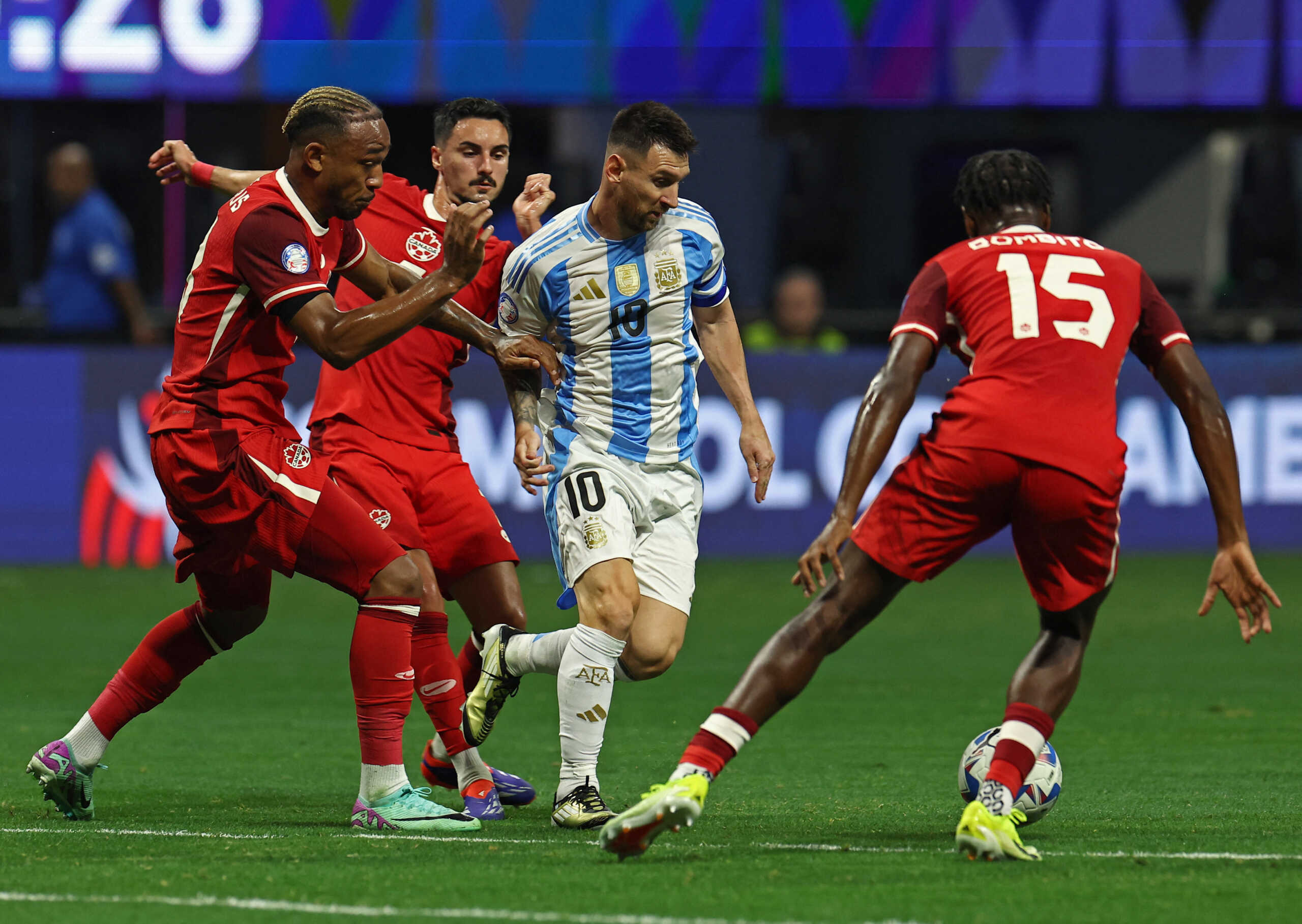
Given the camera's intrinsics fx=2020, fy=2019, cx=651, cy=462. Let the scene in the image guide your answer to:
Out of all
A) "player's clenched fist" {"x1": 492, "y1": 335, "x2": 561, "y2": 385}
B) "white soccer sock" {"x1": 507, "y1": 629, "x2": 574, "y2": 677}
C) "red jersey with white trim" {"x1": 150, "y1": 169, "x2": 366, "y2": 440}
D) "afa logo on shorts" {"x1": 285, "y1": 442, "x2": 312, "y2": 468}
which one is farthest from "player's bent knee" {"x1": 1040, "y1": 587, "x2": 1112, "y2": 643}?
"red jersey with white trim" {"x1": 150, "y1": 169, "x2": 366, "y2": 440}

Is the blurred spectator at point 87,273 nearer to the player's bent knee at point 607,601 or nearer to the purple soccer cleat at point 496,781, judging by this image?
the purple soccer cleat at point 496,781

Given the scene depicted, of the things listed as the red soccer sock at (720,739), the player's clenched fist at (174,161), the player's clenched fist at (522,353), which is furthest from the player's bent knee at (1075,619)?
the player's clenched fist at (174,161)

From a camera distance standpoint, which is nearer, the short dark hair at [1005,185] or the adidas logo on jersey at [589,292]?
the short dark hair at [1005,185]

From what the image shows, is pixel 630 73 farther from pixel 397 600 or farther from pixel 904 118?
pixel 397 600

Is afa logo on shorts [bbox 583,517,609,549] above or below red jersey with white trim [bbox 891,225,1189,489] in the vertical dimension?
below

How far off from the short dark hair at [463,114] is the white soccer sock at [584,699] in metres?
1.99

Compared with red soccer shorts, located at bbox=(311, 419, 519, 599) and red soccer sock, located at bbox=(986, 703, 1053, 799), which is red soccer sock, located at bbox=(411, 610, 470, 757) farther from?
red soccer sock, located at bbox=(986, 703, 1053, 799)

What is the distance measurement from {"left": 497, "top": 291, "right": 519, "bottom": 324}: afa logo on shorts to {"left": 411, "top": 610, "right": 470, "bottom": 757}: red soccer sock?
1.03m

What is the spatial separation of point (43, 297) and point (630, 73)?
5243mm

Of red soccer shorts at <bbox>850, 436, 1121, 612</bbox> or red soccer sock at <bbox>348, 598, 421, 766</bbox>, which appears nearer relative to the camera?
red soccer shorts at <bbox>850, 436, 1121, 612</bbox>

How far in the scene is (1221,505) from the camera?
570 cm

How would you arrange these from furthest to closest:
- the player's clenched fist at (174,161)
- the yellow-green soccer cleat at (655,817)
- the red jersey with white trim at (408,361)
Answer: the red jersey with white trim at (408,361), the player's clenched fist at (174,161), the yellow-green soccer cleat at (655,817)

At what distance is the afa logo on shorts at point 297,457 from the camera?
611cm

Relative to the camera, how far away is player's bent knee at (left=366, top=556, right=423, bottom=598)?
6.16m
